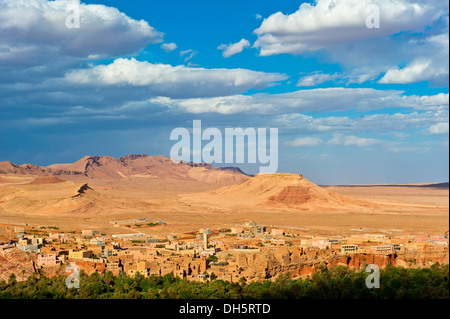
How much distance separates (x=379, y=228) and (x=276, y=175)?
82891 mm

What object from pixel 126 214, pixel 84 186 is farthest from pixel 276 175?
pixel 126 214

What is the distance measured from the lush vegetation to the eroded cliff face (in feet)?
6.90

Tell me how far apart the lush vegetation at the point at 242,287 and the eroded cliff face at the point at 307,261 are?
2103 mm

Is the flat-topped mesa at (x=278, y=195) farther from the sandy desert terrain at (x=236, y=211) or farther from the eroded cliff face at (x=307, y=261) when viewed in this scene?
the eroded cliff face at (x=307, y=261)

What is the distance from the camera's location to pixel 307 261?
175 ft

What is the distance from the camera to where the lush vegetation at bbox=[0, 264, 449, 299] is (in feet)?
137

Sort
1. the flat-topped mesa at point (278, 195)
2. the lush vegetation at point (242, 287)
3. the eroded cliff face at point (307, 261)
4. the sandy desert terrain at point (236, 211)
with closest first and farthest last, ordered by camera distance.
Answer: the lush vegetation at point (242, 287) → the eroded cliff face at point (307, 261) → the sandy desert terrain at point (236, 211) → the flat-topped mesa at point (278, 195)

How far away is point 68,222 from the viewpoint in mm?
108812

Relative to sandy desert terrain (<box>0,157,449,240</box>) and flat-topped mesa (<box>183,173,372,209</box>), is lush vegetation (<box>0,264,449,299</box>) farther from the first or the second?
flat-topped mesa (<box>183,173,372,209</box>)

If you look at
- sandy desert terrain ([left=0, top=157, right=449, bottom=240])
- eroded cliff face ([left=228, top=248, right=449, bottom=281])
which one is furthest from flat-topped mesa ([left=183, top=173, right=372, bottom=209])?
eroded cliff face ([left=228, top=248, right=449, bottom=281])

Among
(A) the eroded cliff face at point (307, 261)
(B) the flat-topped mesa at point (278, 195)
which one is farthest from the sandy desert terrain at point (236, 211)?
(A) the eroded cliff face at point (307, 261)

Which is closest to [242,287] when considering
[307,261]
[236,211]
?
[307,261]

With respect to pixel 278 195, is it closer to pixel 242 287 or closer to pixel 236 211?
pixel 236 211

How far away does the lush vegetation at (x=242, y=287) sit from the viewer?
137 feet
